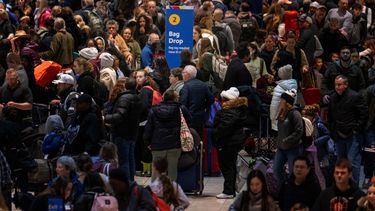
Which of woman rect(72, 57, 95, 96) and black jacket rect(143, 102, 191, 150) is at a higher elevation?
woman rect(72, 57, 95, 96)

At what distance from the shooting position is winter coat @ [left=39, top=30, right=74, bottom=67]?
28500mm

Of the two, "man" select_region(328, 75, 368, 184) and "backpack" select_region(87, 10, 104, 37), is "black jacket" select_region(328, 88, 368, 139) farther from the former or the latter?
"backpack" select_region(87, 10, 104, 37)

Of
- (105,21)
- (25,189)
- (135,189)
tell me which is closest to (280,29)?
(105,21)

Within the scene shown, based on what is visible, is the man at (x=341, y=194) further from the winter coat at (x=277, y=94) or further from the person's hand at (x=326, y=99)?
the person's hand at (x=326, y=99)

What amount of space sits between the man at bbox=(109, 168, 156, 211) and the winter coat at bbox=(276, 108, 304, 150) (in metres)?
4.54

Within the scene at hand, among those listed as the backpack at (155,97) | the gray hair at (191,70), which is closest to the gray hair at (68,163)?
the gray hair at (191,70)

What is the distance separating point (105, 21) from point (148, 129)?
10206 mm

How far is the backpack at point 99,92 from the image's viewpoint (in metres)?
24.6

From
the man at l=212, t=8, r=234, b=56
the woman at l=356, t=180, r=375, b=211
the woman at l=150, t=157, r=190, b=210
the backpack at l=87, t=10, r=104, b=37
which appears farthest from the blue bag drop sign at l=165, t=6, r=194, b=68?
the woman at l=356, t=180, r=375, b=211

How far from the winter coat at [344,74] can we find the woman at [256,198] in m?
8.04

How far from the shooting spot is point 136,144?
2502cm

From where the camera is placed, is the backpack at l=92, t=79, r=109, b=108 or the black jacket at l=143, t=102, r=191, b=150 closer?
the black jacket at l=143, t=102, r=191, b=150

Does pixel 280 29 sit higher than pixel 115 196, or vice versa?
pixel 280 29

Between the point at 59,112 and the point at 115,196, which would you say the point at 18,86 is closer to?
the point at 59,112
